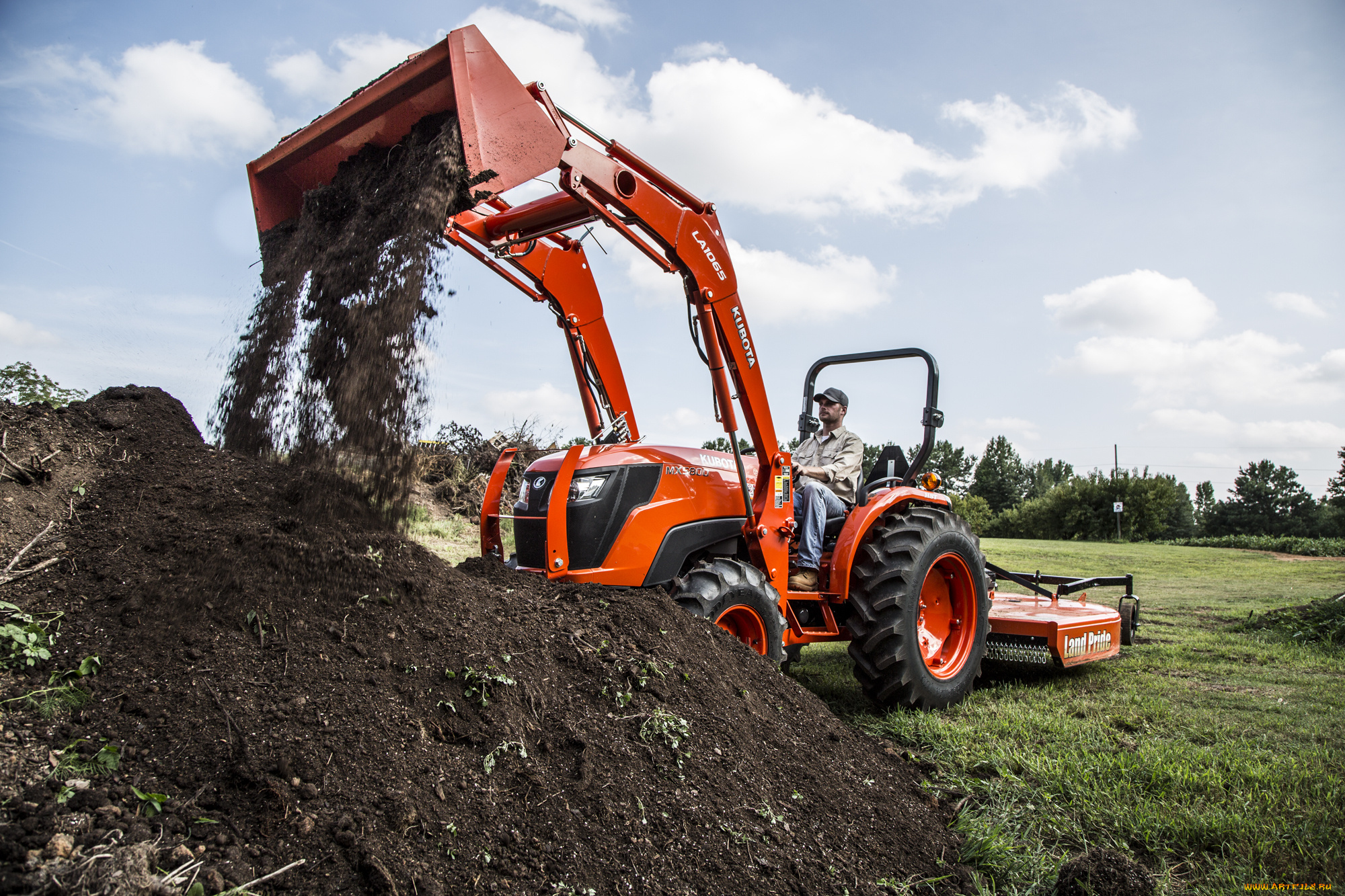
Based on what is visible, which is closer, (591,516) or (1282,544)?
(591,516)

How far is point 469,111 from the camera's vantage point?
3586 mm

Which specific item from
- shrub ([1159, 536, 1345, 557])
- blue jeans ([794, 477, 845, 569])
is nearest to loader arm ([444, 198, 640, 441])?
blue jeans ([794, 477, 845, 569])

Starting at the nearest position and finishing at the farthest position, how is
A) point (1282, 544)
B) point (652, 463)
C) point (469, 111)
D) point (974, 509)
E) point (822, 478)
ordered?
point (469, 111), point (652, 463), point (822, 478), point (1282, 544), point (974, 509)

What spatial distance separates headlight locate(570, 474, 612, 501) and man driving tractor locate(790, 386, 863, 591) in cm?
143

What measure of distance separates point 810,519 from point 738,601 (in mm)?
1059

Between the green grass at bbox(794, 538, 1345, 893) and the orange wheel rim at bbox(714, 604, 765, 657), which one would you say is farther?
the orange wheel rim at bbox(714, 604, 765, 657)

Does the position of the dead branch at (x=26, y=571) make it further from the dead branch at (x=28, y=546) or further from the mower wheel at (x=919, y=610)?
the mower wheel at (x=919, y=610)

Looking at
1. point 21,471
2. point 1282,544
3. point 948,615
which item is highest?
point 21,471

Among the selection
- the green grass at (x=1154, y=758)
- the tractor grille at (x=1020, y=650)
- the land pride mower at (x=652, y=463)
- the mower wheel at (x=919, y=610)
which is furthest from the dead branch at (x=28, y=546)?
the tractor grille at (x=1020, y=650)

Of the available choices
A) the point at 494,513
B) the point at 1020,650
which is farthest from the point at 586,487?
the point at 1020,650

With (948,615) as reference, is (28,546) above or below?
above

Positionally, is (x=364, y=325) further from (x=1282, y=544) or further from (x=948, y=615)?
(x=1282, y=544)

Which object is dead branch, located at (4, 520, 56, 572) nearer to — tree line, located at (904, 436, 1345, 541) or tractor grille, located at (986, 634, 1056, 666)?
tractor grille, located at (986, 634, 1056, 666)

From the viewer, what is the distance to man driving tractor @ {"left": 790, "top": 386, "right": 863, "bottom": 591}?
16.7 ft
